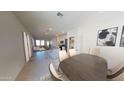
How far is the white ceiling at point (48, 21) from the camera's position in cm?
88

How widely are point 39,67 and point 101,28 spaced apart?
1.01m

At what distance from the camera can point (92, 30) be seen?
0.99 meters

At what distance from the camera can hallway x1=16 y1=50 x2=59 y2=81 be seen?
97 centimetres

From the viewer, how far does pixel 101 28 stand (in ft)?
3.07

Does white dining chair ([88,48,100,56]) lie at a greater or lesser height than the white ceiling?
lesser

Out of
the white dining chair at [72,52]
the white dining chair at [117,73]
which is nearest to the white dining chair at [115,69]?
the white dining chair at [117,73]

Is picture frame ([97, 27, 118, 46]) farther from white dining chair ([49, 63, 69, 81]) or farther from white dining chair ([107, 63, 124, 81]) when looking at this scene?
white dining chair ([49, 63, 69, 81])

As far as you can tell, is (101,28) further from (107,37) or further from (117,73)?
(117,73)


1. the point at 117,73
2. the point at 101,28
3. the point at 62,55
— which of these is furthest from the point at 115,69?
the point at 62,55

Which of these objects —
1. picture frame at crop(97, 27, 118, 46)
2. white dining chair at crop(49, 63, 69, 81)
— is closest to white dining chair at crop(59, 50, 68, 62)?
white dining chair at crop(49, 63, 69, 81)

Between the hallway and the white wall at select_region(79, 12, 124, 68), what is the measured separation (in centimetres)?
50

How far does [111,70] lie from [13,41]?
5.85ft

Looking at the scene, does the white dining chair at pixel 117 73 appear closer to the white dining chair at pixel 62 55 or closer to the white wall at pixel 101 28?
the white wall at pixel 101 28
